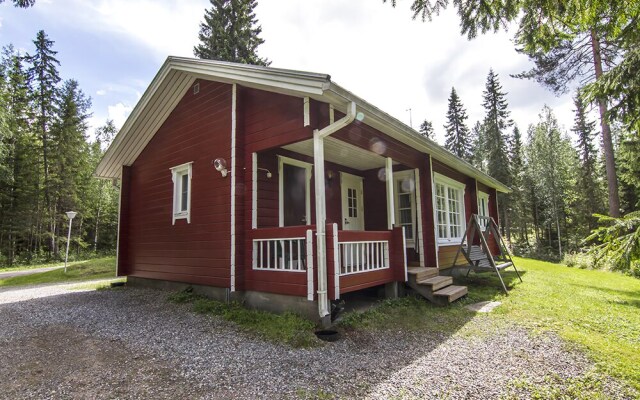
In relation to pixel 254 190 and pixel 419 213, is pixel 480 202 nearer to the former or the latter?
pixel 419 213

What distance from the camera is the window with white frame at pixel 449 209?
301 inches

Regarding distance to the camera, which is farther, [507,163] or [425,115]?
[425,115]

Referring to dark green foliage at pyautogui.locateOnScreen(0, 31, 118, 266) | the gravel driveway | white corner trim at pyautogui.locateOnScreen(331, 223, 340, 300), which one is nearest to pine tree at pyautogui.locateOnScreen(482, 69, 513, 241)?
the gravel driveway

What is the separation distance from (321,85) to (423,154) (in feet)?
13.2

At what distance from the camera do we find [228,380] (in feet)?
8.86

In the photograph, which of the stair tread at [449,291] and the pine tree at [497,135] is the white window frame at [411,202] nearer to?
the stair tread at [449,291]

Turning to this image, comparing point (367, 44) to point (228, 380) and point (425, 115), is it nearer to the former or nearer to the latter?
point (228, 380)

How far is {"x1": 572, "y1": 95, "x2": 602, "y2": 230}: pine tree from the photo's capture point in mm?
21516

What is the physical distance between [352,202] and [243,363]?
4.94 meters

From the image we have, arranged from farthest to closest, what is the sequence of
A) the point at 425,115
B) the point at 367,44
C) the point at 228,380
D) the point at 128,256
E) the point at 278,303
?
the point at 425,115, the point at 128,256, the point at 367,44, the point at 278,303, the point at 228,380

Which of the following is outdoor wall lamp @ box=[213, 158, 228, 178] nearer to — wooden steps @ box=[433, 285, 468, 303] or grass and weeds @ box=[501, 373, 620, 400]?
wooden steps @ box=[433, 285, 468, 303]

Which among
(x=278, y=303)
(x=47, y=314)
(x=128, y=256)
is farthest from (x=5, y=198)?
(x=278, y=303)

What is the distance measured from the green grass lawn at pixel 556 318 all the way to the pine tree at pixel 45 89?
20011mm

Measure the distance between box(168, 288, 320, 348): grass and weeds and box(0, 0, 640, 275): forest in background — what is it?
288 centimetres
